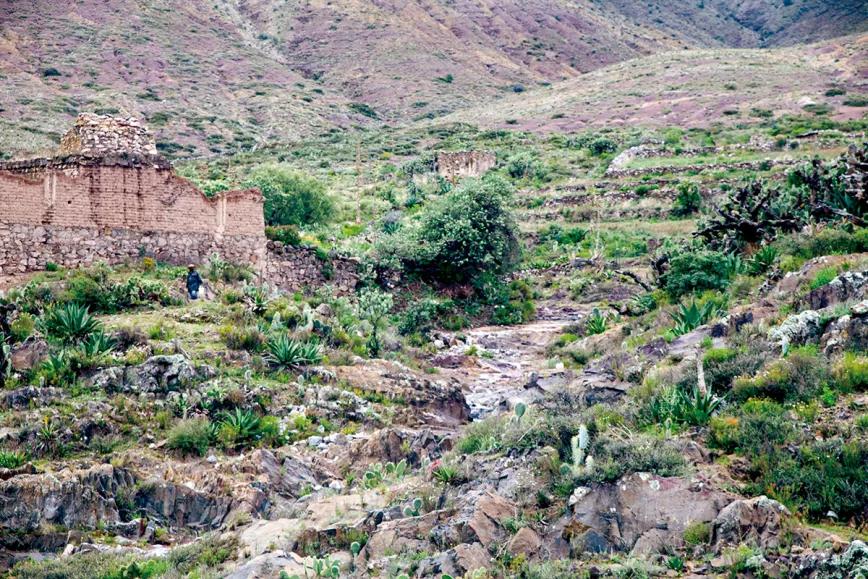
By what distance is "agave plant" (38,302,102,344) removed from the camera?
61.7ft

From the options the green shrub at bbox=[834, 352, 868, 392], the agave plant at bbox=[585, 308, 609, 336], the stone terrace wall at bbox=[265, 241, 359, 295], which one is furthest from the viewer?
the stone terrace wall at bbox=[265, 241, 359, 295]

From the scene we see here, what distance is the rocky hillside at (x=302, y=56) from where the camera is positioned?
6197cm

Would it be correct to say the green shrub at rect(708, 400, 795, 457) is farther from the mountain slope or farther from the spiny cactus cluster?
the mountain slope

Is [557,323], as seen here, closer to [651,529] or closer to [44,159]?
[44,159]

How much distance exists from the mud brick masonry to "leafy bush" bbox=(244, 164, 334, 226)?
6218 mm

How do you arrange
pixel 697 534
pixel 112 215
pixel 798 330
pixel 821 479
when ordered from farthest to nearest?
pixel 112 215 < pixel 798 330 < pixel 821 479 < pixel 697 534

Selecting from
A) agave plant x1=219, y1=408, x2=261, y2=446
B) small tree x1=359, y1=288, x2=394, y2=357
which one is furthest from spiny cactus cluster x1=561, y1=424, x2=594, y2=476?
small tree x1=359, y1=288, x2=394, y2=357

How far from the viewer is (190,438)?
1694 cm

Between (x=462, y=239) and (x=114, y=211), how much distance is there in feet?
27.9

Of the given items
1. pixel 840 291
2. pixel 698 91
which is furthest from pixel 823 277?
pixel 698 91

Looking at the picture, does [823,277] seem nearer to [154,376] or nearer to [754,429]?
[754,429]

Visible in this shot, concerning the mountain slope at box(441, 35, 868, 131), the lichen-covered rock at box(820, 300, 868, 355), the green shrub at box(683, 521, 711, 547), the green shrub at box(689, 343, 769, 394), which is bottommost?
the green shrub at box(683, 521, 711, 547)

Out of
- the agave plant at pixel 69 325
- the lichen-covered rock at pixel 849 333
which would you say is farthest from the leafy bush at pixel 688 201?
the agave plant at pixel 69 325

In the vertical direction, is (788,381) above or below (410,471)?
above
